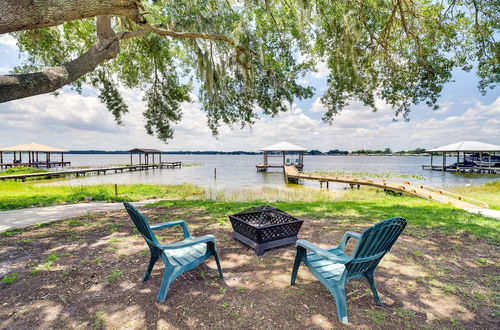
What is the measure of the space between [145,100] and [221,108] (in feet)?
11.0

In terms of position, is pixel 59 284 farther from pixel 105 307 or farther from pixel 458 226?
pixel 458 226

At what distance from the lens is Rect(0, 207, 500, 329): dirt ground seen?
6.81ft

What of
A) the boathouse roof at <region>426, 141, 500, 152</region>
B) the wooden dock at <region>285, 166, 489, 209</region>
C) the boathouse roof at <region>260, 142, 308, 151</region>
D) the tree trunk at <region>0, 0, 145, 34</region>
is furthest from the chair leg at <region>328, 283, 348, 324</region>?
the boathouse roof at <region>426, 141, 500, 152</region>

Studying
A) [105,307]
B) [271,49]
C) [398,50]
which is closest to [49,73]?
[105,307]

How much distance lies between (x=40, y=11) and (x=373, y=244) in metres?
4.49

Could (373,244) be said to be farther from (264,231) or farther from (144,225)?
(144,225)

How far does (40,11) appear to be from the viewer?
2777 mm

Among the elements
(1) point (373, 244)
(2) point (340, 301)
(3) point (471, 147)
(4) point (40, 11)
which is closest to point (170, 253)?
(2) point (340, 301)

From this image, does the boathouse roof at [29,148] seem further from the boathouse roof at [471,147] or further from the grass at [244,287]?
the boathouse roof at [471,147]

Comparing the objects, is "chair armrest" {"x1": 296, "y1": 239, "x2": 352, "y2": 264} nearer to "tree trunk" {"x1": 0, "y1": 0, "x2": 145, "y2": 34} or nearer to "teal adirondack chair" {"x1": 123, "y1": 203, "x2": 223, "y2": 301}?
"teal adirondack chair" {"x1": 123, "y1": 203, "x2": 223, "y2": 301}

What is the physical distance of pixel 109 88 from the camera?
866 centimetres

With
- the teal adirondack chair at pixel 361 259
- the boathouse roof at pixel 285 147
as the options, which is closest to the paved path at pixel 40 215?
the teal adirondack chair at pixel 361 259

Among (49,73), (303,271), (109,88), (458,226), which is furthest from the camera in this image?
(109,88)

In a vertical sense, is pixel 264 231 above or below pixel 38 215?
above
